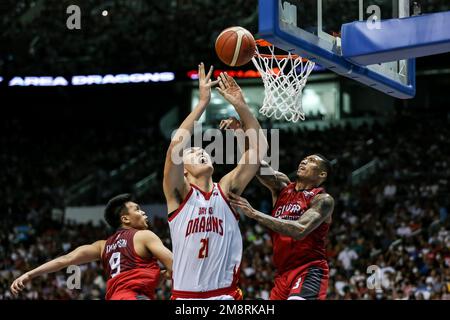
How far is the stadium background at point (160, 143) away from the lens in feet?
45.8

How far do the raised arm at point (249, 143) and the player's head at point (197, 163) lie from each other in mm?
142

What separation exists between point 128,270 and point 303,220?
1.26m

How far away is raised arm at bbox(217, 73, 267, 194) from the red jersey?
3.04 ft

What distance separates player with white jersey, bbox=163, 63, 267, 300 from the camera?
4957 mm

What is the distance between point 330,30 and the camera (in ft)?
21.6

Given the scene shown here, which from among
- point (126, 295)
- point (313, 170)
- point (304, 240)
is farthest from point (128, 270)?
point (313, 170)

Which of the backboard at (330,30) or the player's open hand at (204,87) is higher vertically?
the backboard at (330,30)

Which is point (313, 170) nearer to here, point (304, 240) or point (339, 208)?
point (304, 240)

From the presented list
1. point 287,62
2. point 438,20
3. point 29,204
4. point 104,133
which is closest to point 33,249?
point 29,204

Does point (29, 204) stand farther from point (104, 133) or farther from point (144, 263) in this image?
point (144, 263)

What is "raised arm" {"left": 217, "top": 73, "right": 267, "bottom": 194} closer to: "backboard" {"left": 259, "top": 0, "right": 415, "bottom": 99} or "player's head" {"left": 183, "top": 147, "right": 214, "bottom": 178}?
"player's head" {"left": 183, "top": 147, "right": 214, "bottom": 178}

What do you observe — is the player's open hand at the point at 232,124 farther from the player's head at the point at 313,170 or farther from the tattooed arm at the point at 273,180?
the player's head at the point at 313,170

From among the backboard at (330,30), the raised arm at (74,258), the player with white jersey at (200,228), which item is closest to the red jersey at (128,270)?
the raised arm at (74,258)
